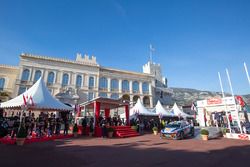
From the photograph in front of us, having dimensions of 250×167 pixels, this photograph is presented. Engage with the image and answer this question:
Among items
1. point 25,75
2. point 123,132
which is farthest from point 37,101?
point 25,75

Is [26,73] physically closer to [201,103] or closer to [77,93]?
[77,93]

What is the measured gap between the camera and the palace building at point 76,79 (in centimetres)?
2944

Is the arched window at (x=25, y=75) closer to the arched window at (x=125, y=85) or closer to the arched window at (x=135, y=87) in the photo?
the arched window at (x=125, y=85)

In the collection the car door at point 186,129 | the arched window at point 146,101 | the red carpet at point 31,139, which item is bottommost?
the red carpet at point 31,139

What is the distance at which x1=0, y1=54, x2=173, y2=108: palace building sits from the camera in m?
29.4

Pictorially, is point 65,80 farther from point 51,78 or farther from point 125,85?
point 125,85

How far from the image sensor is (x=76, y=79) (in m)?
33.0

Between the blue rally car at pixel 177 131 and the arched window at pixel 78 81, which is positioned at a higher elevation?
the arched window at pixel 78 81

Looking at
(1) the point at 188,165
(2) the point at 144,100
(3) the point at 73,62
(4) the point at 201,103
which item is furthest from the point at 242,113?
(3) the point at 73,62

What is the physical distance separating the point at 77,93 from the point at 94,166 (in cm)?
2837

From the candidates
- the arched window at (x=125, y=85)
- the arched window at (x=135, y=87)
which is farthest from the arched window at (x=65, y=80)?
the arched window at (x=135, y=87)

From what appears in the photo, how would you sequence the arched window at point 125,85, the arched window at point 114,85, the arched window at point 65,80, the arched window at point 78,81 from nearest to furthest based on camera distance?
the arched window at point 65,80
the arched window at point 78,81
the arched window at point 114,85
the arched window at point 125,85

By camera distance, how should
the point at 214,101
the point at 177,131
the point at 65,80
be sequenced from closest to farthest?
the point at 177,131
the point at 214,101
the point at 65,80

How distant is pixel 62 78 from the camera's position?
31828 mm
